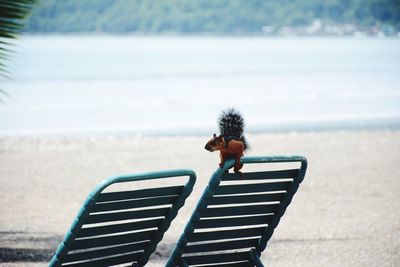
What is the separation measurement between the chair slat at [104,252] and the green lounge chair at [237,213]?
0.58 feet

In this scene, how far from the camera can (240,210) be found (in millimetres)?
3807

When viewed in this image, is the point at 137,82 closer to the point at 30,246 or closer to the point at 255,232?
the point at 30,246

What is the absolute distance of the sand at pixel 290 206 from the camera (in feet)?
22.1

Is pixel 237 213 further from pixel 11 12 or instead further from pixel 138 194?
pixel 11 12

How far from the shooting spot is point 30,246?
6.90 m

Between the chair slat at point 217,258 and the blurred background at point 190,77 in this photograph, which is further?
the blurred background at point 190,77

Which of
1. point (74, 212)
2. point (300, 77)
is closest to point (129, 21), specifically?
point (300, 77)

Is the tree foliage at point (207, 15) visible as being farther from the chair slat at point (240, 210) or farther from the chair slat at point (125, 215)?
the chair slat at point (125, 215)

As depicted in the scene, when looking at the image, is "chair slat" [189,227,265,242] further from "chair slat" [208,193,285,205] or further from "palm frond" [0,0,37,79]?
"palm frond" [0,0,37,79]

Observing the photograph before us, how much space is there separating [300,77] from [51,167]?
39252 millimetres

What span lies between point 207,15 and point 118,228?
110 metres

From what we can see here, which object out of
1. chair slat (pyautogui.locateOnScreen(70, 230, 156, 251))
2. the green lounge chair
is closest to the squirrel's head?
the green lounge chair

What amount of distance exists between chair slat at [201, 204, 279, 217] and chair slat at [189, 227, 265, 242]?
13cm

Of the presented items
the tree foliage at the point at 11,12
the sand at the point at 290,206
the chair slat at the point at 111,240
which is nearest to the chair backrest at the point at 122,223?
the chair slat at the point at 111,240
